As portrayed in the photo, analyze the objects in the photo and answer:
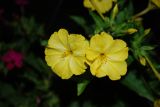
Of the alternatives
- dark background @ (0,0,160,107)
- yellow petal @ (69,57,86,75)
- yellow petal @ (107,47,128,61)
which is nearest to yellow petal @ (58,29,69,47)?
yellow petal @ (69,57,86,75)

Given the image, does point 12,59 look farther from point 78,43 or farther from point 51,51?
point 78,43

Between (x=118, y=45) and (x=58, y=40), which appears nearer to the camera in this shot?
(x=118, y=45)

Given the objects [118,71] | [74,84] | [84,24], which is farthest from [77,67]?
[74,84]

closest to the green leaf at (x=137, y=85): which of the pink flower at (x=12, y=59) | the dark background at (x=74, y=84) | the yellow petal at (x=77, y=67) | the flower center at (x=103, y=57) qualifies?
the dark background at (x=74, y=84)

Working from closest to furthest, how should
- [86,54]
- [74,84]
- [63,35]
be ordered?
[86,54] < [63,35] < [74,84]

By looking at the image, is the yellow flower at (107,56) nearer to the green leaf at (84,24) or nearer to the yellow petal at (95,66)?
the yellow petal at (95,66)

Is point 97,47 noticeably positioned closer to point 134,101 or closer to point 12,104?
point 134,101

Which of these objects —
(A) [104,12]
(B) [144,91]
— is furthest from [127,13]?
(B) [144,91]
